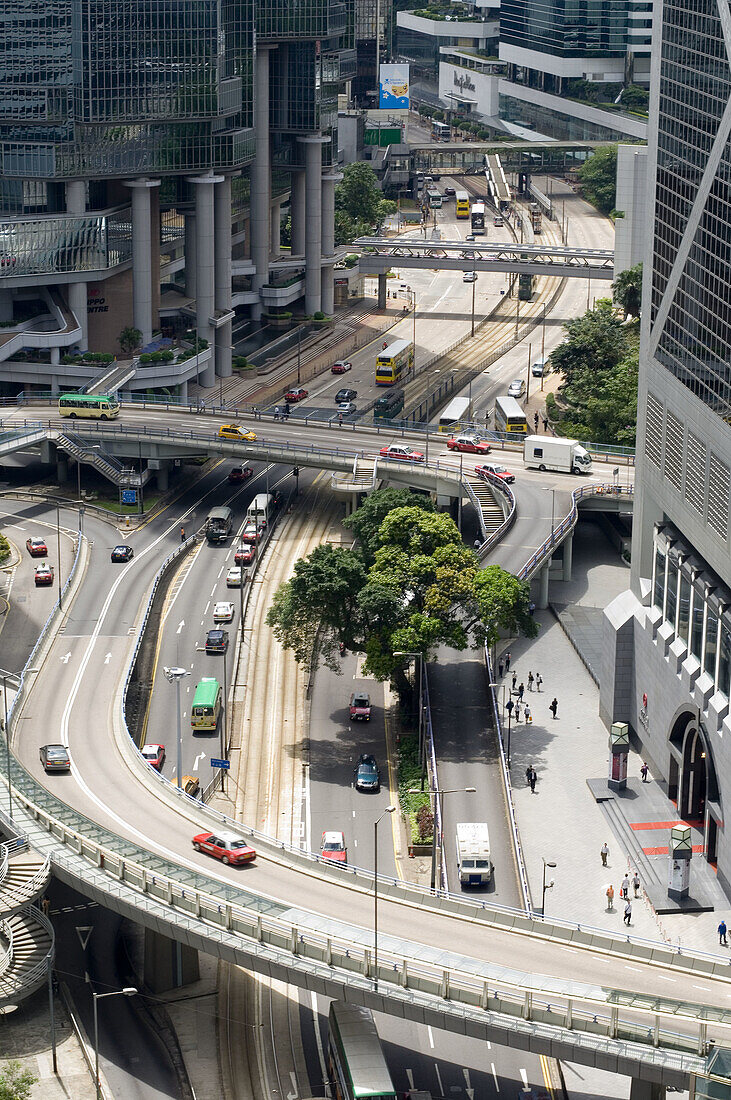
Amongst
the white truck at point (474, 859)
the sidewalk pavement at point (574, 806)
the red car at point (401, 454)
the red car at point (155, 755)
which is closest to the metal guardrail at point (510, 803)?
the sidewalk pavement at point (574, 806)

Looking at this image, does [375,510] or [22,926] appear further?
[375,510]

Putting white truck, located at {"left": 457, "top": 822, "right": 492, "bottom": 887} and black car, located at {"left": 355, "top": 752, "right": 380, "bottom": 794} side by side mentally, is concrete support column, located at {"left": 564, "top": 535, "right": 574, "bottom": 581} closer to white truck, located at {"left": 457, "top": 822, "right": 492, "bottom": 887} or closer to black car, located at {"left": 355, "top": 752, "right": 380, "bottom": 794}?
black car, located at {"left": 355, "top": 752, "right": 380, "bottom": 794}

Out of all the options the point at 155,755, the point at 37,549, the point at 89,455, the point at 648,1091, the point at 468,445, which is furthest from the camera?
the point at 89,455

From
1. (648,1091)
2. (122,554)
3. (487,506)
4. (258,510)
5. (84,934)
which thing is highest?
(487,506)

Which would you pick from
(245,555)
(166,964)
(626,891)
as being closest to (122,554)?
(245,555)

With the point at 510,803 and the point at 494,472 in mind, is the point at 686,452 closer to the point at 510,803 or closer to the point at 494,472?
the point at 510,803

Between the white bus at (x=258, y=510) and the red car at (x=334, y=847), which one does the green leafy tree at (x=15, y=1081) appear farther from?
the white bus at (x=258, y=510)
